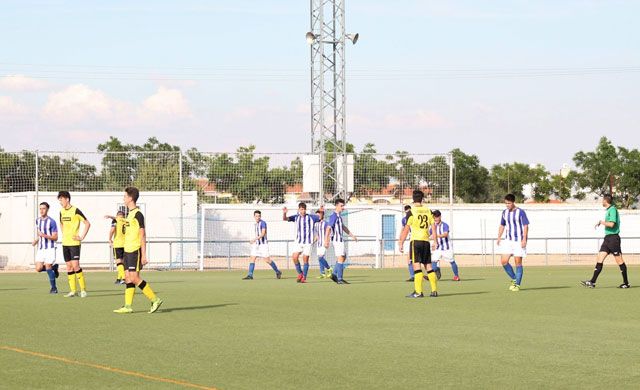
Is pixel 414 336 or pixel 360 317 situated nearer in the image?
pixel 414 336

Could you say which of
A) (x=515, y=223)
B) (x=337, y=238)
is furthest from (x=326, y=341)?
(x=337, y=238)

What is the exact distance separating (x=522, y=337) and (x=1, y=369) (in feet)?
19.8

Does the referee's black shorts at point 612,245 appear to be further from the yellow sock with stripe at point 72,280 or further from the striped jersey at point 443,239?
the yellow sock with stripe at point 72,280

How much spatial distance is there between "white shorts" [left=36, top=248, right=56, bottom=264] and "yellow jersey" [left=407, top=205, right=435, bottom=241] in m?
8.17

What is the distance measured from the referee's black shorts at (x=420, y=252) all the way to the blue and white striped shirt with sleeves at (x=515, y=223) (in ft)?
9.90

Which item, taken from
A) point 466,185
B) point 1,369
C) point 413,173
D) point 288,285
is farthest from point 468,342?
point 466,185

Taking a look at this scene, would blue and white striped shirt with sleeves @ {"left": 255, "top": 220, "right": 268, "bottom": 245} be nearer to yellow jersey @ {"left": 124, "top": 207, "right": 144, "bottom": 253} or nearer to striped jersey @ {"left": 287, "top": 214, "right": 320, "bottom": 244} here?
striped jersey @ {"left": 287, "top": 214, "right": 320, "bottom": 244}

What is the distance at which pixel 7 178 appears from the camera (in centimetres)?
4072

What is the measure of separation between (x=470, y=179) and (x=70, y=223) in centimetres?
7669

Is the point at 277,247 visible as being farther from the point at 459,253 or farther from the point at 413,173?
the point at 459,253

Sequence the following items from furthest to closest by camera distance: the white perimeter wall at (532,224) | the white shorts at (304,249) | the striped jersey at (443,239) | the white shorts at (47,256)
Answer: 1. the white perimeter wall at (532,224)
2. the striped jersey at (443,239)
3. the white shorts at (304,249)
4. the white shorts at (47,256)

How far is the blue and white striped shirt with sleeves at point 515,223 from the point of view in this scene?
2205cm

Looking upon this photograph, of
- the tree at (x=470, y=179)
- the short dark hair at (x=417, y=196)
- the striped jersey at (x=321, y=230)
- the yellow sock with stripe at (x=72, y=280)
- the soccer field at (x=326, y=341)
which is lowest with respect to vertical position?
the soccer field at (x=326, y=341)

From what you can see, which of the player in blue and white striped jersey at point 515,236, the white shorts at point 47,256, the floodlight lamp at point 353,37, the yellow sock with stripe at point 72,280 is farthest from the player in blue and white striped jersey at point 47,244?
the floodlight lamp at point 353,37
